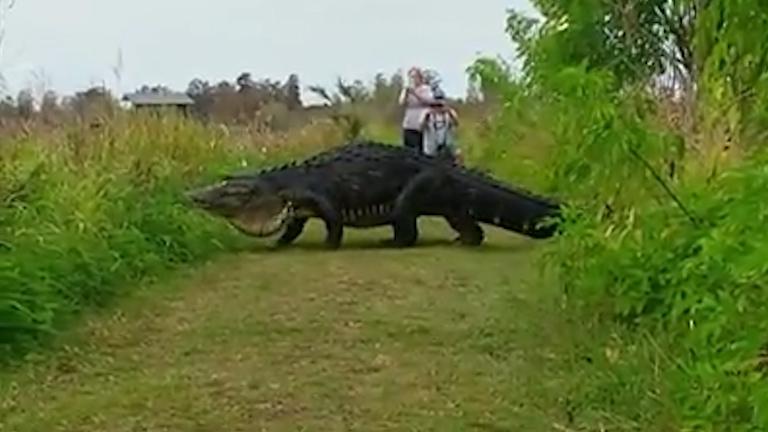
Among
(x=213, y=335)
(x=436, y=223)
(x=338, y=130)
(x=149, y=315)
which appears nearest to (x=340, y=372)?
(x=213, y=335)

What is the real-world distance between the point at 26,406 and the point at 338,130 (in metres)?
13.6

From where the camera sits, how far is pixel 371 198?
1005 cm

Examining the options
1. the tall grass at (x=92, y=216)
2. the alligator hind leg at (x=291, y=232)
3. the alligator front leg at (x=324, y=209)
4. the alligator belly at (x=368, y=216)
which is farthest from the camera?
the alligator belly at (x=368, y=216)

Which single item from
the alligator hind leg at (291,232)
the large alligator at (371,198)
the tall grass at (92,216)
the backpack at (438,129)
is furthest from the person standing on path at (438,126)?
the alligator hind leg at (291,232)

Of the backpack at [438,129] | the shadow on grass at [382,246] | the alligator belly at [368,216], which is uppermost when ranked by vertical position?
the backpack at [438,129]

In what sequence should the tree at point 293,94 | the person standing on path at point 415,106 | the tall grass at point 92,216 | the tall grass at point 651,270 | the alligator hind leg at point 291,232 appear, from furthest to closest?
the tree at point 293,94 < the person standing on path at point 415,106 < the alligator hind leg at point 291,232 < the tall grass at point 92,216 < the tall grass at point 651,270

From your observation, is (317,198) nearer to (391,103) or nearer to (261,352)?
(261,352)

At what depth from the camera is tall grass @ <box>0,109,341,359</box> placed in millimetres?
5906

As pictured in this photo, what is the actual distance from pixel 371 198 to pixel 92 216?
2871 mm

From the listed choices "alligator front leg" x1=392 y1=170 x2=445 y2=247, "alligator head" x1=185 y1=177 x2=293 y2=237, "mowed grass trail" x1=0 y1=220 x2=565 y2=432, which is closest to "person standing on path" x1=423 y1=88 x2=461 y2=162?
"alligator front leg" x1=392 y1=170 x2=445 y2=247

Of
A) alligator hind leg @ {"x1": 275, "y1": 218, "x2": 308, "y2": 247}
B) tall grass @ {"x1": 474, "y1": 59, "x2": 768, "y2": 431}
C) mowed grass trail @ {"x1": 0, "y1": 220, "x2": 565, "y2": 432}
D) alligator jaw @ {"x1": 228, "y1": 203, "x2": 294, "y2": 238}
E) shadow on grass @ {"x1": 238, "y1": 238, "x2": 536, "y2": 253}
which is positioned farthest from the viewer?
alligator hind leg @ {"x1": 275, "y1": 218, "x2": 308, "y2": 247}

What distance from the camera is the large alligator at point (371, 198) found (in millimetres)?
9656

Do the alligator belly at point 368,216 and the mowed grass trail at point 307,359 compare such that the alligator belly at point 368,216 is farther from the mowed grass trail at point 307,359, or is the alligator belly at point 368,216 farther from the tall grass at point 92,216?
the mowed grass trail at point 307,359

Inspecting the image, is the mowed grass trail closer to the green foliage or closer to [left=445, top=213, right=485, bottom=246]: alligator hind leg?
the green foliage
